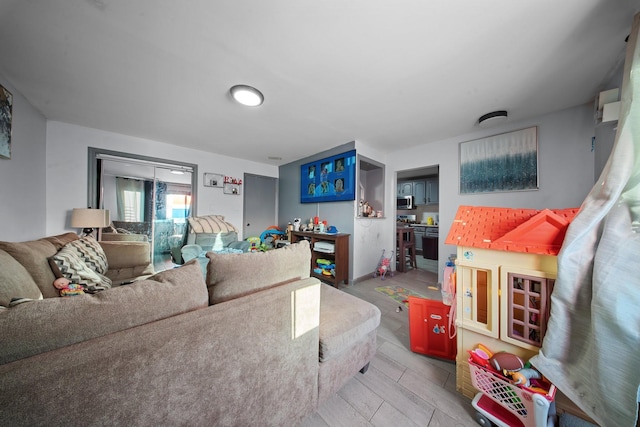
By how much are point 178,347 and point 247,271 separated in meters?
0.39

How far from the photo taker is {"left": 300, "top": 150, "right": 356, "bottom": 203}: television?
3.27 metres

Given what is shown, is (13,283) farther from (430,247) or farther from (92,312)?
(430,247)

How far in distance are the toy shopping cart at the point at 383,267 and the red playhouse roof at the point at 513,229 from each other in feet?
7.18

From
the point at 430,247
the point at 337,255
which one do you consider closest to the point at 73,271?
the point at 337,255

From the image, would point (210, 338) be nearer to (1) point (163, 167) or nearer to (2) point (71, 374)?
(2) point (71, 374)

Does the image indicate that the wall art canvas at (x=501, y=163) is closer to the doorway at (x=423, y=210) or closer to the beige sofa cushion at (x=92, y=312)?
the doorway at (x=423, y=210)

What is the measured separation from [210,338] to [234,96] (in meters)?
2.14

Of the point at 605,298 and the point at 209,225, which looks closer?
the point at 605,298

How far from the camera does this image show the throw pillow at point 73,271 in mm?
1354

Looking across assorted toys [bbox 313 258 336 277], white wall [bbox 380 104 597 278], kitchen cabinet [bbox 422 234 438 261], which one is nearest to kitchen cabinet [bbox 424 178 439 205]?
kitchen cabinet [bbox 422 234 438 261]

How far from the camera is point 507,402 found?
39.8 inches

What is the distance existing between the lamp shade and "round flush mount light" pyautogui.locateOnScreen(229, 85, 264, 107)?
2457 millimetres

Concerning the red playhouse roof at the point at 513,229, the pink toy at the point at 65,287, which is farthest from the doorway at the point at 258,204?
the red playhouse roof at the point at 513,229

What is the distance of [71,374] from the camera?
1.73 ft
